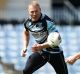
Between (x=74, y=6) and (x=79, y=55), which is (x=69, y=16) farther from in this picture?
(x=79, y=55)

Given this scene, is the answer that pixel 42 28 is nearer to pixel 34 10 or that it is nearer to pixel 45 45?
pixel 34 10

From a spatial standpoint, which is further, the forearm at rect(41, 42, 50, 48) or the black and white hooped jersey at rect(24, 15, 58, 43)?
the black and white hooped jersey at rect(24, 15, 58, 43)

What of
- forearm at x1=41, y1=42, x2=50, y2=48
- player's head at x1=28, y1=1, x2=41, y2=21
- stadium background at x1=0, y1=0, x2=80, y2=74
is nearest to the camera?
forearm at x1=41, y1=42, x2=50, y2=48

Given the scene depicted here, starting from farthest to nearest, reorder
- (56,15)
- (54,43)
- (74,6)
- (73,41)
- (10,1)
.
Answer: (10,1) → (74,6) → (56,15) → (73,41) → (54,43)

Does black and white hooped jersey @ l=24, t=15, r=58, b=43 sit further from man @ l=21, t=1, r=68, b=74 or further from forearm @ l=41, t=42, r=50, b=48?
forearm @ l=41, t=42, r=50, b=48

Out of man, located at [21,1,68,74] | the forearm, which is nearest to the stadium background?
man, located at [21,1,68,74]

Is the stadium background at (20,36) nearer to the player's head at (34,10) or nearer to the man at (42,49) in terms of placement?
the man at (42,49)

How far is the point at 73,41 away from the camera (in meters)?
10.1

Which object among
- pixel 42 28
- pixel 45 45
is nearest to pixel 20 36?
pixel 42 28

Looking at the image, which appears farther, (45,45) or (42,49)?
(42,49)

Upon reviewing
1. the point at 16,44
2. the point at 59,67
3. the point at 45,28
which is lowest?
the point at 16,44

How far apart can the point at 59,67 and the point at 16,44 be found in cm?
430

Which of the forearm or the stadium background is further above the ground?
the forearm

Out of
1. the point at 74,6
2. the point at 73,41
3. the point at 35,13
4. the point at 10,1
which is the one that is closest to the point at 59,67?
the point at 35,13
